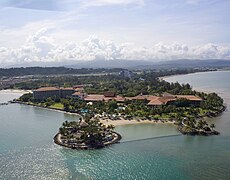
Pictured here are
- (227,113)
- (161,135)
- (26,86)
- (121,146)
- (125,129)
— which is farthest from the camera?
(26,86)

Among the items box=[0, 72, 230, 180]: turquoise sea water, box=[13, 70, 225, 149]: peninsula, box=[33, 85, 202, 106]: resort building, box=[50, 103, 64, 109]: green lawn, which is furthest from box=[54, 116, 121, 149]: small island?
box=[50, 103, 64, 109]: green lawn

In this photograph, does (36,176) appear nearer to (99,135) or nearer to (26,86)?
(99,135)

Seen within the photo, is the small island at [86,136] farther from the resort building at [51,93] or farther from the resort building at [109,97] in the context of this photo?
the resort building at [51,93]

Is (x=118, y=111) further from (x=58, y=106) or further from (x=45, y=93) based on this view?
(x=45, y=93)

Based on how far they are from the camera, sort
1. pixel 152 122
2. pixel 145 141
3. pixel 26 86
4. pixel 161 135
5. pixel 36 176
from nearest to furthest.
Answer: pixel 36 176, pixel 145 141, pixel 161 135, pixel 152 122, pixel 26 86

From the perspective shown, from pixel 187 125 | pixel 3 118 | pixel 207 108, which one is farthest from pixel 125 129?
pixel 3 118

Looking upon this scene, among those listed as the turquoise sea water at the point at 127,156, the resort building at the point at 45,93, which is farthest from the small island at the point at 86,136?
the resort building at the point at 45,93

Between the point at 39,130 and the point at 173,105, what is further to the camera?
the point at 173,105
